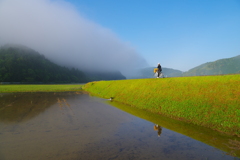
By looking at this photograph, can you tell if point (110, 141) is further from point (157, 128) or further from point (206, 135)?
point (206, 135)

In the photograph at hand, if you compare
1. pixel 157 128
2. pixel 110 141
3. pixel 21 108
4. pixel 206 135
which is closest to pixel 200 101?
pixel 206 135

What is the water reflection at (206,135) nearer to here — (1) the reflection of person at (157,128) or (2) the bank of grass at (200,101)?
(1) the reflection of person at (157,128)

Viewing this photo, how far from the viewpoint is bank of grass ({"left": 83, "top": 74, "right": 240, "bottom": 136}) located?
11.3 m

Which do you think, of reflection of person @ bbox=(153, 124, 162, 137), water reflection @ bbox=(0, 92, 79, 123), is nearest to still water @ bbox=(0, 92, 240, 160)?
reflection of person @ bbox=(153, 124, 162, 137)

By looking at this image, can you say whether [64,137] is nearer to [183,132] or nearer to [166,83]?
[183,132]

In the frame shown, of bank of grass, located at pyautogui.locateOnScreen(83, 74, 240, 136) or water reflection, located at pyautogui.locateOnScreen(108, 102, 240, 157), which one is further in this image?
bank of grass, located at pyautogui.locateOnScreen(83, 74, 240, 136)

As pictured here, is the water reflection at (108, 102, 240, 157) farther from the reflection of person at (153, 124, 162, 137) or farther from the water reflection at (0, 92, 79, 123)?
the water reflection at (0, 92, 79, 123)

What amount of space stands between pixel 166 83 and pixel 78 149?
57.0 feet

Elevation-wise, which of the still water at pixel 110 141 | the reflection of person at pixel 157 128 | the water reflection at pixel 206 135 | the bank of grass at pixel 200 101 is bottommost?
the still water at pixel 110 141

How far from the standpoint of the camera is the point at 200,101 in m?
14.3

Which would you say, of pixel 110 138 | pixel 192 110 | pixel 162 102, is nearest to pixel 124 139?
pixel 110 138

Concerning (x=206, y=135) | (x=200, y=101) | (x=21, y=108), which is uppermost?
(x=200, y=101)

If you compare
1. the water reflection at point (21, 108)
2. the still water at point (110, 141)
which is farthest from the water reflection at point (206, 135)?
the water reflection at point (21, 108)

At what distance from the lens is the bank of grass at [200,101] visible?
37.1ft
